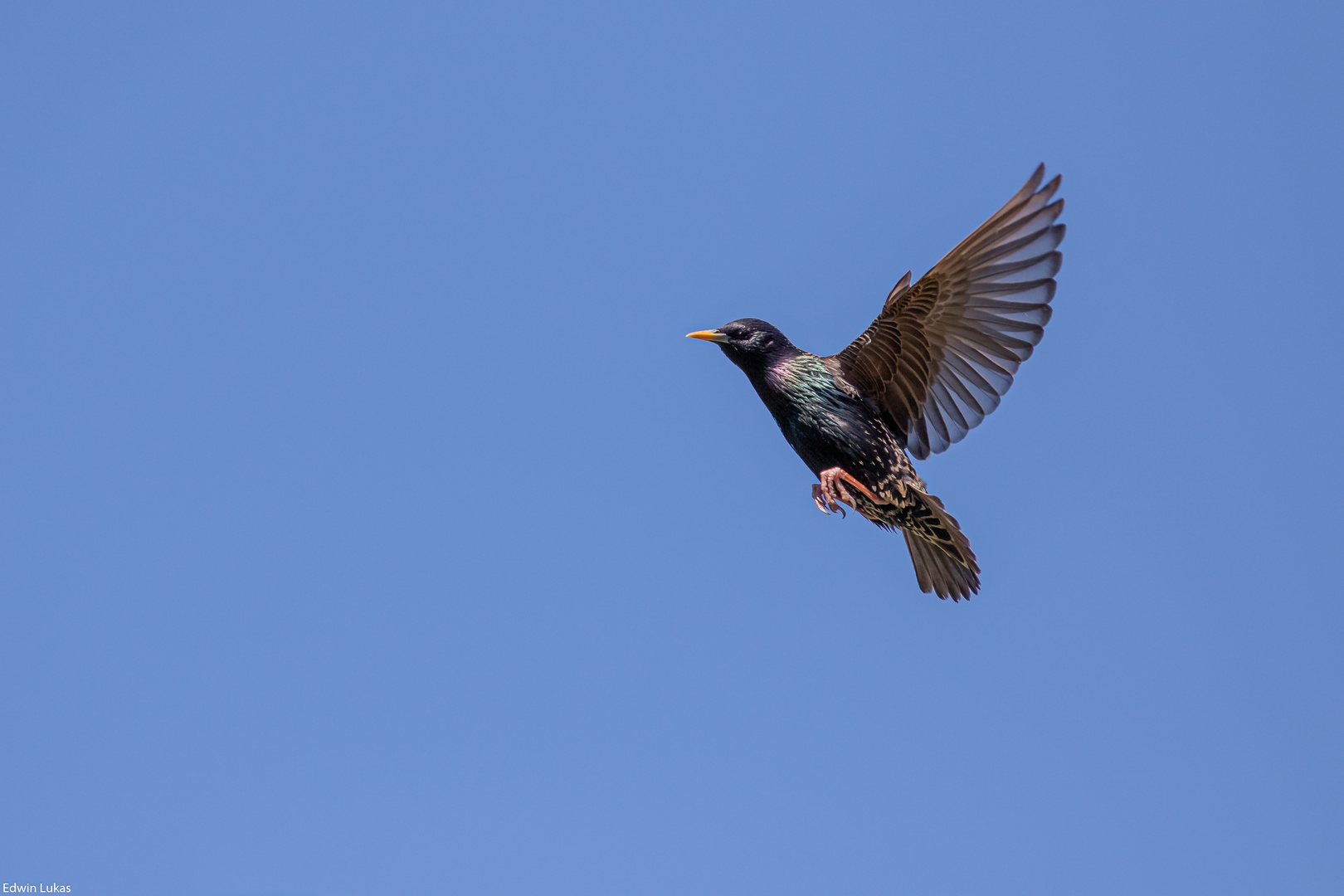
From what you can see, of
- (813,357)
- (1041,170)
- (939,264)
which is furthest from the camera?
(813,357)

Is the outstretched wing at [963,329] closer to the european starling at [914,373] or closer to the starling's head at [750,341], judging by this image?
the european starling at [914,373]

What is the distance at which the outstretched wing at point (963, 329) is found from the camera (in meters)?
6.50

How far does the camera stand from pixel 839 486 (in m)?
6.83

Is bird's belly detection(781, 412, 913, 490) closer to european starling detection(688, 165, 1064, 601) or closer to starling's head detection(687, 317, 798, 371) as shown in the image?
european starling detection(688, 165, 1064, 601)

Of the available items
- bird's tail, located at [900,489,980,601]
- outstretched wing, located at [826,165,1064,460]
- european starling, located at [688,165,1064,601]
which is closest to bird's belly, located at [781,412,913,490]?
european starling, located at [688,165,1064,601]

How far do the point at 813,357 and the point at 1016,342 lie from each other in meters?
1.17

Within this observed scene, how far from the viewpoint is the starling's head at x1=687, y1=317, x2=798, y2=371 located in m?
7.20

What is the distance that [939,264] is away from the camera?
22.2 feet

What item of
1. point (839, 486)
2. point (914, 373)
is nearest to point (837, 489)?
point (839, 486)

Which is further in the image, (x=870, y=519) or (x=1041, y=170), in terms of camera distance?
(x=870, y=519)

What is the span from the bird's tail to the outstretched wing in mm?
413

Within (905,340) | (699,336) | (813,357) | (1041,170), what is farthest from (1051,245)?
(699,336)

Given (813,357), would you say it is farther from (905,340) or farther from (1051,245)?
(1051,245)

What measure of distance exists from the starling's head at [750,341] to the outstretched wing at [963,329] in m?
0.35
